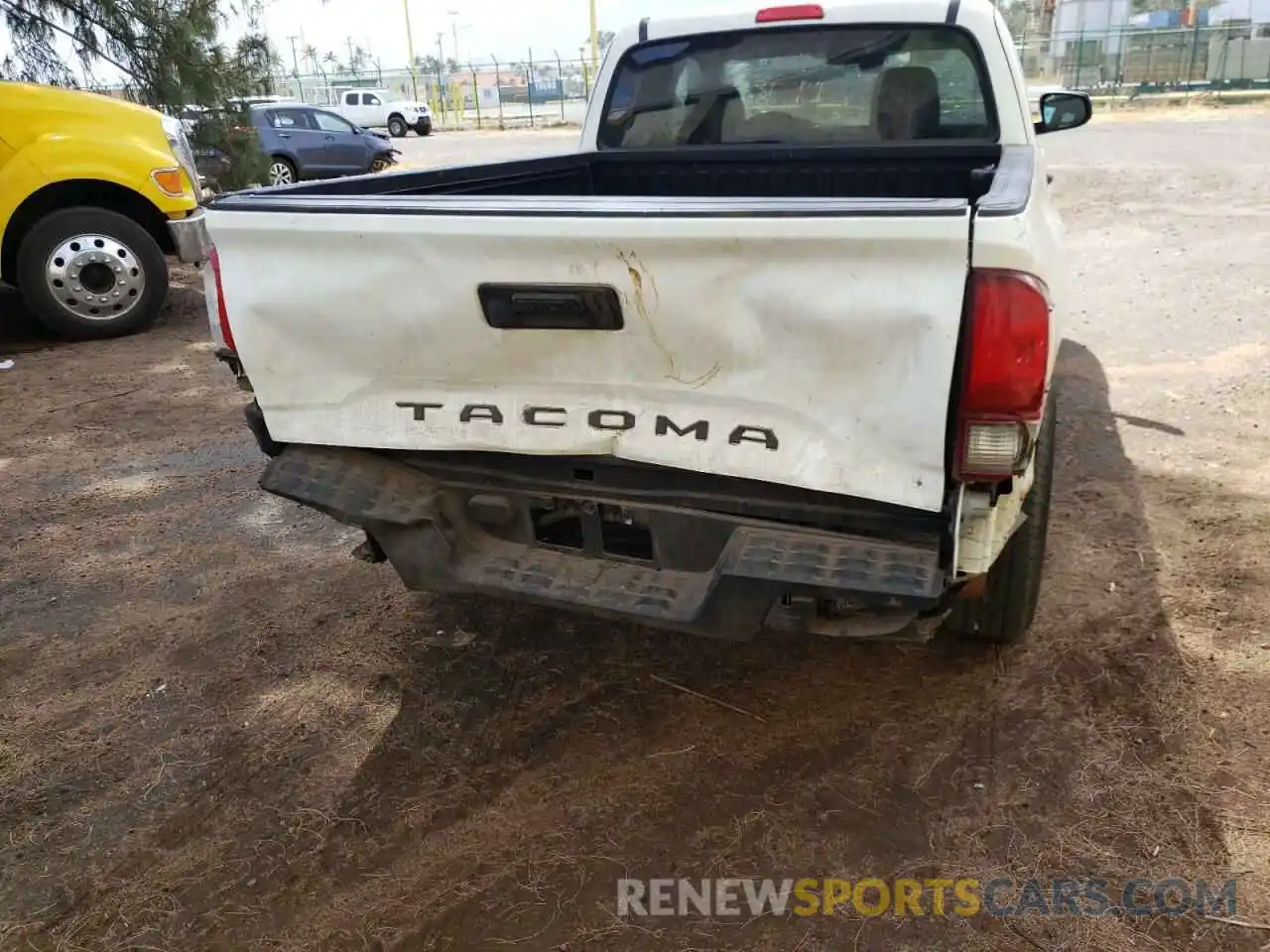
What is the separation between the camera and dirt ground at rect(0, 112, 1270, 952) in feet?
7.90

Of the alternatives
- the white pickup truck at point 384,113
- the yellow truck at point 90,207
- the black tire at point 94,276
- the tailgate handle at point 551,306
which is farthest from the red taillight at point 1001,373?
the white pickup truck at point 384,113

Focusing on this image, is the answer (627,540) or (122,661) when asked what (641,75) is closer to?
(627,540)

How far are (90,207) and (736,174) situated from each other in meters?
5.74

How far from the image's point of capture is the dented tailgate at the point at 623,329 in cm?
213

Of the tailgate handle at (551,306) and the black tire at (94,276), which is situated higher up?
the tailgate handle at (551,306)

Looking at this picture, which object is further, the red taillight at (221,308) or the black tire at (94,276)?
the black tire at (94,276)

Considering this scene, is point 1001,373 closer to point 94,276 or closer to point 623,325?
point 623,325

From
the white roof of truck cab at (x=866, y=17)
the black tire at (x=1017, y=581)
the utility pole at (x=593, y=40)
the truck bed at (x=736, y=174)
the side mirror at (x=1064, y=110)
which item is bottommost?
the black tire at (x=1017, y=581)

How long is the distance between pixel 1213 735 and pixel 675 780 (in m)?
1.54

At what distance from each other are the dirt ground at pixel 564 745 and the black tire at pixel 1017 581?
156 millimetres

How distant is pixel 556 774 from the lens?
285cm

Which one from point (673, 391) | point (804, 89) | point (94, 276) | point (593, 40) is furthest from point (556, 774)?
point (593, 40)

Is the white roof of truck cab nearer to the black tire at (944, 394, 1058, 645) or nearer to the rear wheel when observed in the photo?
the black tire at (944, 394, 1058, 645)

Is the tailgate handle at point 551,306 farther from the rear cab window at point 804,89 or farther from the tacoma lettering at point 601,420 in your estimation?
the rear cab window at point 804,89
